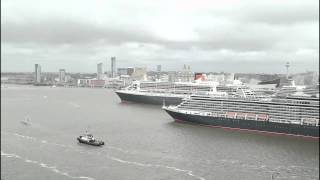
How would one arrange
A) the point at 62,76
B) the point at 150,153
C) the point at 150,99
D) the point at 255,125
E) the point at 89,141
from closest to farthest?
the point at 150,153 → the point at 89,141 → the point at 255,125 → the point at 150,99 → the point at 62,76

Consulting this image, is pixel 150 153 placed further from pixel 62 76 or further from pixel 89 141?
pixel 62 76

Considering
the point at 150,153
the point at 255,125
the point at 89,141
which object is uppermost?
the point at 255,125

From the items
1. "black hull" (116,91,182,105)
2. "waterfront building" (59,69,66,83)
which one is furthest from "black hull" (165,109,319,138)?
"waterfront building" (59,69,66,83)

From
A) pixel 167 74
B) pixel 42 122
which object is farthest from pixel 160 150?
pixel 167 74

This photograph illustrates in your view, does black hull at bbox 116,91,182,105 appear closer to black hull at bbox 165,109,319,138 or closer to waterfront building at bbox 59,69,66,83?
black hull at bbox 165,109,319,138

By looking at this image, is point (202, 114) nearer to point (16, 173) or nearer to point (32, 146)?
point (32, 146)

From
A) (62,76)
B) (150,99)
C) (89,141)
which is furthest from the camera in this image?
(62,76)

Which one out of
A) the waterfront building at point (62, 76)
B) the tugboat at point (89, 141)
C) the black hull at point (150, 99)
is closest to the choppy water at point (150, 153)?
the tugboat at point (89, 141)

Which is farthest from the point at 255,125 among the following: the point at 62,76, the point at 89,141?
the point at 62,76

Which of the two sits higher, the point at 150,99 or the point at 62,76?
the point at 62,76
